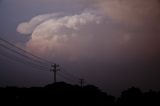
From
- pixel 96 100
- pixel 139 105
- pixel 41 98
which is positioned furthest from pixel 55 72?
pixel 139 105

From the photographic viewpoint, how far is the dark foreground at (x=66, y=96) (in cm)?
4647

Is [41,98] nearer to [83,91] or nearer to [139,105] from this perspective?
[83,91]

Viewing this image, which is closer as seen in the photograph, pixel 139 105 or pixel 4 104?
pixel 4 104

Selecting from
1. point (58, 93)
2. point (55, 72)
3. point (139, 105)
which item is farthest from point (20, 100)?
point (139, 105)

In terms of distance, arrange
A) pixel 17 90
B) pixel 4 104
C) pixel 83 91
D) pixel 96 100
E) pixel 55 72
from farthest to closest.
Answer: pixel 83 91
pixel 96 100
pixel 17 90
pixel 55 72
pixel 4 104

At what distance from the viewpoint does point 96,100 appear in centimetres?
5850

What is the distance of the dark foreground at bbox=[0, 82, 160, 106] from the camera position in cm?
4647

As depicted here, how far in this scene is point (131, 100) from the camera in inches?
2446

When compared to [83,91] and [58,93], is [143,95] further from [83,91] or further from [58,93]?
[58,93]

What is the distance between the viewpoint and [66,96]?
55625 mm

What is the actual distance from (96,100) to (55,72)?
13.0 metres

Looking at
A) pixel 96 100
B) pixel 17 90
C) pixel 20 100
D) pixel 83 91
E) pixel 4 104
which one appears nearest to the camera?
pixel 4 104

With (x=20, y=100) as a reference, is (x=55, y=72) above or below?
above

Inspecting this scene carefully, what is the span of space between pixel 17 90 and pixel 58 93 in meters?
7.53
